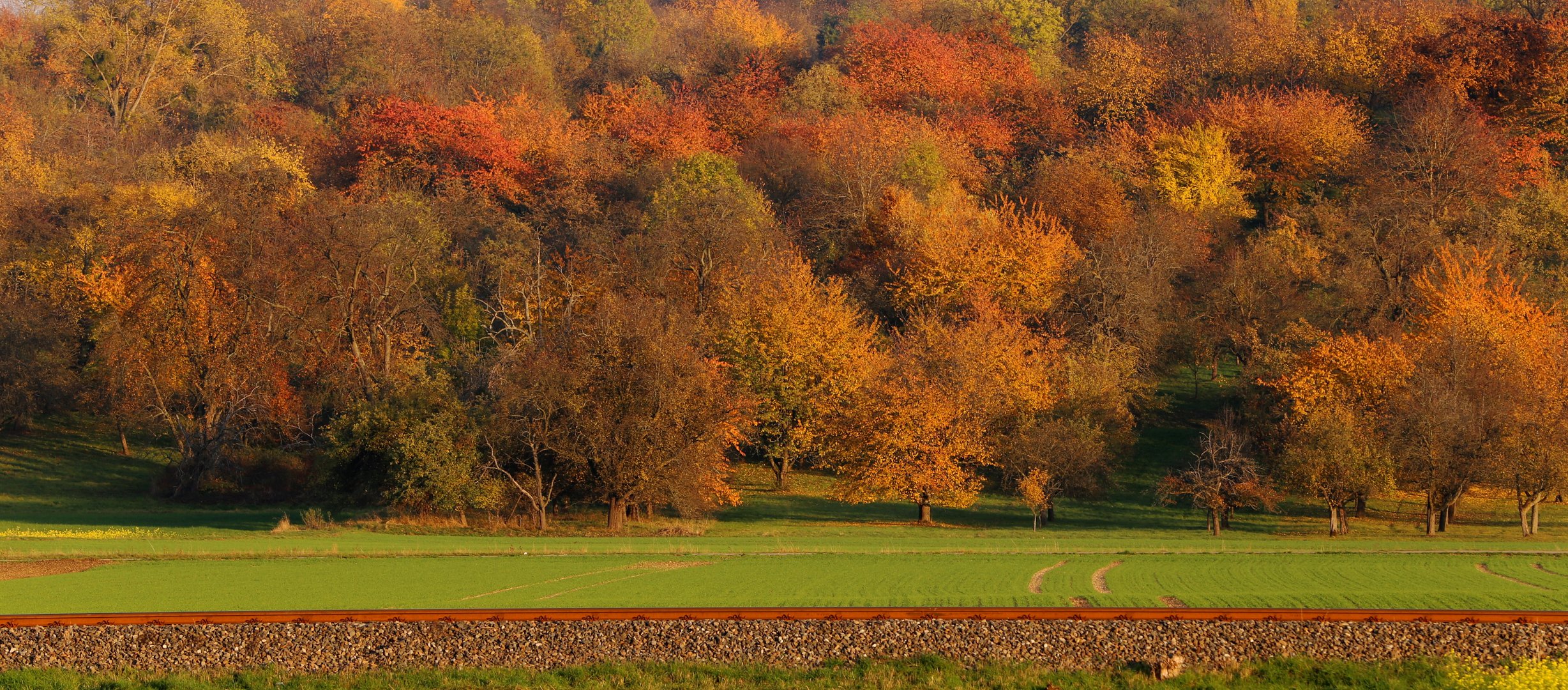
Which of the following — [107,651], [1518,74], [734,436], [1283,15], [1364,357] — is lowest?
[107,651]

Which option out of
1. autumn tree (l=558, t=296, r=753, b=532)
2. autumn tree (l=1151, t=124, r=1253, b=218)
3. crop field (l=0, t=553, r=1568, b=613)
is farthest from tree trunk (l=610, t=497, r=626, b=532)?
autumn tree (l=1151, t=124, r=1253, b=218)

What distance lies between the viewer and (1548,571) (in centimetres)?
A: 3941

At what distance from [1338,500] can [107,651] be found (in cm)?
4994

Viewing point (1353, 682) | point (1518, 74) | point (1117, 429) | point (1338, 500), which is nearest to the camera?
point (1353, 682)

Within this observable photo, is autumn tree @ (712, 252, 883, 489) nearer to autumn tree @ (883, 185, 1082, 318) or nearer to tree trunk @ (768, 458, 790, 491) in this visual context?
tree trunk @ (768, 458, 790, 491)

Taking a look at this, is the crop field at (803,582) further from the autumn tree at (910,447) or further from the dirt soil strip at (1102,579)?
the autumn tree at (910,447)

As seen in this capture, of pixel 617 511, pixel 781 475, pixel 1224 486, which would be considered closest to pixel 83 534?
pixel 617 511

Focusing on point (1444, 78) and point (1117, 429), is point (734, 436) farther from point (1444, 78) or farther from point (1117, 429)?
point (1444, 78)

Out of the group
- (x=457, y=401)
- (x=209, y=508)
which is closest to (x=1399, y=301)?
(x=457, y=401)

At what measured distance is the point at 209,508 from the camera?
2616 inches

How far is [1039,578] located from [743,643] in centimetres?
1368

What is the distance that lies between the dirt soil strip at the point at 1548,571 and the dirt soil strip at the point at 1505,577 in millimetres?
1394

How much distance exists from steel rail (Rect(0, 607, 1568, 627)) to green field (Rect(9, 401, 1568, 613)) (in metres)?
2.54

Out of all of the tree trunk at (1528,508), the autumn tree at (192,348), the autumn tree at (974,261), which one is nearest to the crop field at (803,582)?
the tree trunk at (1528,508)
